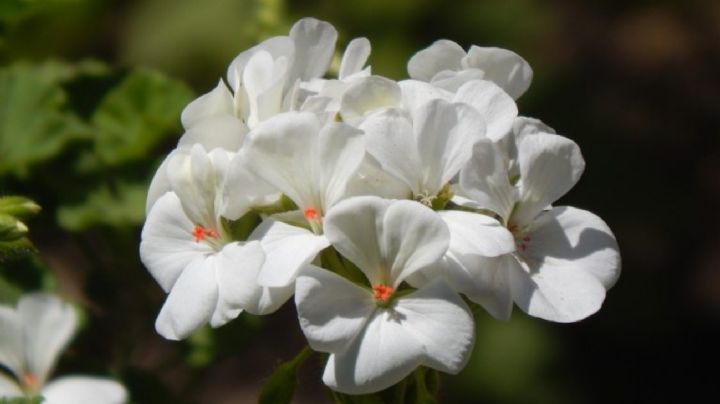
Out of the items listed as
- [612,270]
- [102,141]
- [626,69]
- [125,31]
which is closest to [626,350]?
[626,69]

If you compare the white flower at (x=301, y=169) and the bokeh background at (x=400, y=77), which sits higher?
the white flower at (x=301, y=169)

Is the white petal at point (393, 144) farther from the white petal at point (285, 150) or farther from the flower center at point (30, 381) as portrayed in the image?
the flower center at point (30, 381)

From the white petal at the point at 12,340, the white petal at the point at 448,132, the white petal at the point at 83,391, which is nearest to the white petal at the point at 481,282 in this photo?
the white petal at the point at 448,132

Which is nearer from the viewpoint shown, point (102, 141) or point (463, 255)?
point (463, 255)

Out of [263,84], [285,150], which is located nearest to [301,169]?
[285,150]

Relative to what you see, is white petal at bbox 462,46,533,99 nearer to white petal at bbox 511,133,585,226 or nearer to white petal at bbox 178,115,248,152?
white petal at bbox 511,133,585,226

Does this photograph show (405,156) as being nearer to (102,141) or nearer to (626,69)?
(102,141)
